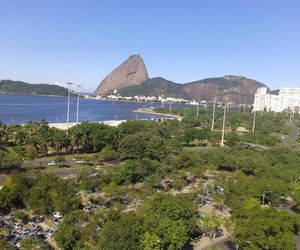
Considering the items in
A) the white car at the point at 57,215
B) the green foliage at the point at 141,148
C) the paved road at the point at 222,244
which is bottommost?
the paved road at the point at 222,244

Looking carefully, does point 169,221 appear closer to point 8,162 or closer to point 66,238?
point 66,238

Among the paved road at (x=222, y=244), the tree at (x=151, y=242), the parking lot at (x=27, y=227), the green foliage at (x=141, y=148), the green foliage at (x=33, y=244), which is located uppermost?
the green foliage at (x=141, y=148)

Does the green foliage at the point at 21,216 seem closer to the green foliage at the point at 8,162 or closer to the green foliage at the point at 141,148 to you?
the green foliage at the point at 8,162

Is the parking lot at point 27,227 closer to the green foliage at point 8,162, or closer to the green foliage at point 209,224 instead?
the green foliage at point 209,224

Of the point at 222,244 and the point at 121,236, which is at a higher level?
the point at 121,236

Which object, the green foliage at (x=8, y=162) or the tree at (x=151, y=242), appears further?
the green foliage at (x=8, y=162)

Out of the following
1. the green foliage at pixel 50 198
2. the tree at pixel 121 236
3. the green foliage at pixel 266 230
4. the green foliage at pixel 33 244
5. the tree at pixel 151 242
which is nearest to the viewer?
the tree at pixel 121 236

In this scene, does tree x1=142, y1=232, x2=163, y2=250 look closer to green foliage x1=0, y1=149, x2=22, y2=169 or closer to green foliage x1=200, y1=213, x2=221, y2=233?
green foliage x1=200, y1=213, x2=221, y2=233

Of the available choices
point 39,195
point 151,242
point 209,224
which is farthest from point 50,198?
point 209,224

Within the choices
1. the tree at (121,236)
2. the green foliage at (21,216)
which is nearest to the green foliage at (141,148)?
the green foliage at (21,216)

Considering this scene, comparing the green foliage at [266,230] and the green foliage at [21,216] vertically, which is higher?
the green foliage at [266,230]

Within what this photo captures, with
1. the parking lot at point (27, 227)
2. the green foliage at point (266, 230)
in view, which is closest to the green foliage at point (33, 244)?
the parking lot at point (27, 227)

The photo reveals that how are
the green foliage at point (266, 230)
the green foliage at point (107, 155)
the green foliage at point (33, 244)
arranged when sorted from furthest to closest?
1. the green foliage at point (107, 155)
2. the green foliage at point (266, 230)
3. the green foliage at point (33, 244)

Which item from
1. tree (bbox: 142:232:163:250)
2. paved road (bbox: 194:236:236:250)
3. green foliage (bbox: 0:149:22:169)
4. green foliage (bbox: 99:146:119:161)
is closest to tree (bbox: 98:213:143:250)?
tree (bbox: 142:232:163:250)
